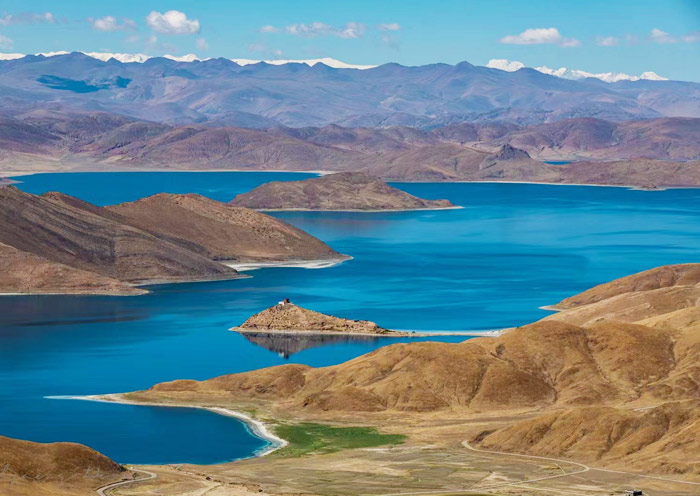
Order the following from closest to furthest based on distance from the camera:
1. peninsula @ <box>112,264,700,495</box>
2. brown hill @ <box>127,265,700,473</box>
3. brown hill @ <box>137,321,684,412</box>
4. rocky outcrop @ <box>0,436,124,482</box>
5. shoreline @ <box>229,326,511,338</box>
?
rocky outcrop @ <box>0,436,124,482</box>, peninsula @ <box>112,264,700,495</box>, brown hill @ <box>127,265,700,473</box>, brown hill @ <box>137,321,684,412</box>, shoreline @ <box>229,326,511,338</box>

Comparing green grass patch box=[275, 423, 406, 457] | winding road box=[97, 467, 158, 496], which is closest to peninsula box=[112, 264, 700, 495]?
green grass patch box=[275, 423, 406, 457]

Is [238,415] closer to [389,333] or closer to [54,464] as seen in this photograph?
[54,464]

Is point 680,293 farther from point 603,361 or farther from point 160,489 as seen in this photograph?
point 160,489

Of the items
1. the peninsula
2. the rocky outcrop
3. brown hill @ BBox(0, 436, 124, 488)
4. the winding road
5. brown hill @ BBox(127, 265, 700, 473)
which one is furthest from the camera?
brown hill @ BBox(127, 265, 700, 473)

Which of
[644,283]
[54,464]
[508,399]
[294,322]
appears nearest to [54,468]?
[54,464]

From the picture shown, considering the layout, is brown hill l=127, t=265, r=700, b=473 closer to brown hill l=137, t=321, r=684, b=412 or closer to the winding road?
brown hill l=137, t=321, r=684, b=412

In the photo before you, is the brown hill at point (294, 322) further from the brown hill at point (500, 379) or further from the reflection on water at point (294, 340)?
the brown hill at point (500, 379)

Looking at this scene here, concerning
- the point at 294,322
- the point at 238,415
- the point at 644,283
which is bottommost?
the point at 238,415
